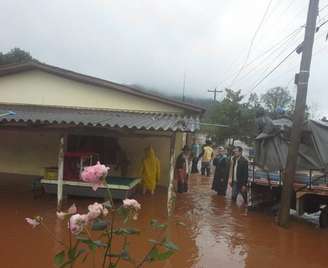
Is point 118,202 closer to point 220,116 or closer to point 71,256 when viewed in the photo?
point 71,256

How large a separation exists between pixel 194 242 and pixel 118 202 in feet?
12.7

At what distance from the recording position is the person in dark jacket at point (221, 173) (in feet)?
46.7

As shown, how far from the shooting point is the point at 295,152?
973 centimetres

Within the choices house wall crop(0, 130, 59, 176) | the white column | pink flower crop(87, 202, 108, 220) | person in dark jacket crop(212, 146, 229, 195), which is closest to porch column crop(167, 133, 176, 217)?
the white column

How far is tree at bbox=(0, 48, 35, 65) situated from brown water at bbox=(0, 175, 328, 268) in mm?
25405

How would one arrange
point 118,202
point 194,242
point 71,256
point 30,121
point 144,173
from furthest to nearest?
point 144,173, point 118,202, point 30,121, point 194,242, point 71,256

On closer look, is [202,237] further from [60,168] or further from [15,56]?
[15,56]

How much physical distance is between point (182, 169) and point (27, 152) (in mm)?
6253

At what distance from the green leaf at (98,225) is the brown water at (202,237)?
372 cm

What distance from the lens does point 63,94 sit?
1534 centimetres

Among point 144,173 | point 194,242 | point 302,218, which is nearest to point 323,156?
point 302,218

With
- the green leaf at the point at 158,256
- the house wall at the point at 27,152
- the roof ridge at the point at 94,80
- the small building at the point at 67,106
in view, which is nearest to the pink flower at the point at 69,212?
the green leaf at the point at 158,256

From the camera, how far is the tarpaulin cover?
1038 centimetres

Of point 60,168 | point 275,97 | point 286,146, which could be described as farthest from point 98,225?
point 275,97
